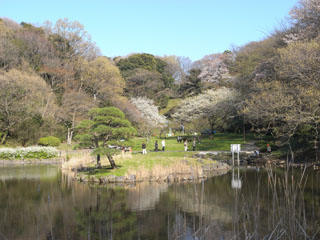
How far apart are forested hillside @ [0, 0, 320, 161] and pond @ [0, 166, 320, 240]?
5510 mm

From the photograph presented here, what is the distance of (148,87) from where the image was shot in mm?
60969

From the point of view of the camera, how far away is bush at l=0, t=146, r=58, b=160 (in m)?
26.3

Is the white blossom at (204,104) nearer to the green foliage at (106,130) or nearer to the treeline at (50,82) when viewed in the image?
the treeline at (50,82)

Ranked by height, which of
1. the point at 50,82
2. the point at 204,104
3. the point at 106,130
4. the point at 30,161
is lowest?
the point at 30,161

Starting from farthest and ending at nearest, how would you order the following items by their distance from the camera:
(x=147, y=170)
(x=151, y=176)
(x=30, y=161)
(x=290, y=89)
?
(x=30, y=161), (x=290, y=89), (x=147, y=170), (x=151, y=176)

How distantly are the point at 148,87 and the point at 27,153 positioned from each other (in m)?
36.2

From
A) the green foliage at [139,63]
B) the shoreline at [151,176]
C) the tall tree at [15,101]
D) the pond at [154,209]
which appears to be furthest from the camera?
the green foliage at [139,63]

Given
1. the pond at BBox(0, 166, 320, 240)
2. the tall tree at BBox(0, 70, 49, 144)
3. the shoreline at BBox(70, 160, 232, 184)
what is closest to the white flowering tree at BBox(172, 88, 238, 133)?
the tall tree at BBox(0, 70, 49, 144)

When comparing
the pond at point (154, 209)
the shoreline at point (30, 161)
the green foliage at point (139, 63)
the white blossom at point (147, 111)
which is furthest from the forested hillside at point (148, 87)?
the shoreline at point (30, 161)

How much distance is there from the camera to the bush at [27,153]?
26.3 meters

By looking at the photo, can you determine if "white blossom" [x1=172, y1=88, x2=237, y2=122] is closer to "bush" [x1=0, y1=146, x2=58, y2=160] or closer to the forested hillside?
the forested hillside

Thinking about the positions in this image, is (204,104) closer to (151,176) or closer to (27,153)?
(27,153)

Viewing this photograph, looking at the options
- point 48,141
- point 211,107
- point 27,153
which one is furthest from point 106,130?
point 211,107

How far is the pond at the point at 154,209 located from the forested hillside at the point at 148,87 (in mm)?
5510
